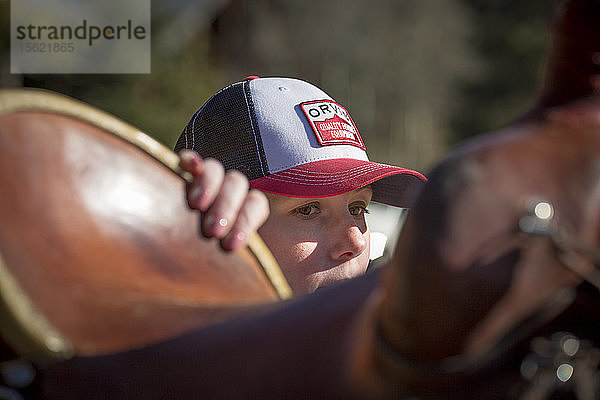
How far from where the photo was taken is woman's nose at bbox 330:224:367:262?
1648 mm

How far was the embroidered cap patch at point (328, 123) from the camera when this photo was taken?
1.74 m

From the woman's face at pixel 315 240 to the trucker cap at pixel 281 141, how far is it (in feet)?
0.16

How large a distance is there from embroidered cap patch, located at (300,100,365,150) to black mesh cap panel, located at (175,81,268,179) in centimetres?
13

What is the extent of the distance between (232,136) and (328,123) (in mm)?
217

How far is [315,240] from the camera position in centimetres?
164

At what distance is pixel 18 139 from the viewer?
0.71 metres

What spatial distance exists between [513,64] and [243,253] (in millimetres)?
16818

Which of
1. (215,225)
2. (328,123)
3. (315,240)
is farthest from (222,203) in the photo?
(328,123)

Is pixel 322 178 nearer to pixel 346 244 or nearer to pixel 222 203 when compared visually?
pixel 346 244

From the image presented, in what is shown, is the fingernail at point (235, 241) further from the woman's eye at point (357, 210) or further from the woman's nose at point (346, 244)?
the woman's eye at point (357, 210)

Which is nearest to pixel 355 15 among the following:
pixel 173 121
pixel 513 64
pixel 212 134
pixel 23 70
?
pixel 513 64

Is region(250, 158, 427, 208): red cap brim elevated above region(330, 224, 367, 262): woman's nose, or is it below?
above

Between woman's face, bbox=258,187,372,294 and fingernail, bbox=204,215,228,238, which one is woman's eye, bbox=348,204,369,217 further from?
fingernail, bbox=204,215,228,238

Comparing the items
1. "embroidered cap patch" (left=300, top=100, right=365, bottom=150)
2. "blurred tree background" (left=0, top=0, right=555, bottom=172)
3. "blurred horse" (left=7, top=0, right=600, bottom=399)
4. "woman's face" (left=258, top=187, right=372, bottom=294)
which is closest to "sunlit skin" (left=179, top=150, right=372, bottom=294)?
"woman's face" (left=258, top=187, right=372, bottom=294)
